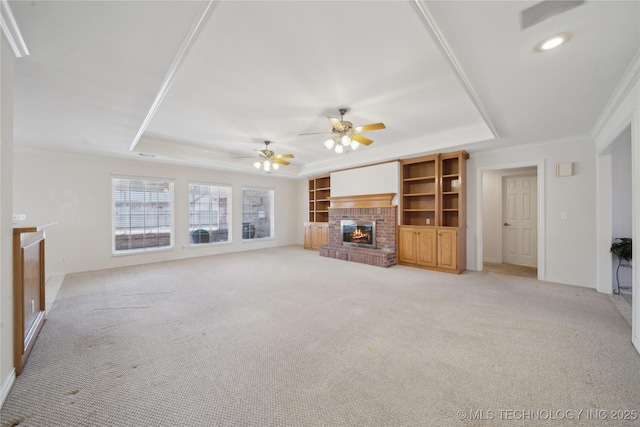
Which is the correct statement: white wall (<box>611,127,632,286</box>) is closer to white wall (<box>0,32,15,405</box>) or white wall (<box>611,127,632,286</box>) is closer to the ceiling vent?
the ceiling vent

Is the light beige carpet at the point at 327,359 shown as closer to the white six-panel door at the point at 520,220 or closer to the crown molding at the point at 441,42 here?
the white six-panel door at the point at 520,220

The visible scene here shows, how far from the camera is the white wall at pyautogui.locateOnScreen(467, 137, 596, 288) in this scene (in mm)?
3984

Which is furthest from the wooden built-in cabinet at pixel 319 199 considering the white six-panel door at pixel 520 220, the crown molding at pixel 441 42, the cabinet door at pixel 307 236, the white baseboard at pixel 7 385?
the white baseboard at pixel 7 385

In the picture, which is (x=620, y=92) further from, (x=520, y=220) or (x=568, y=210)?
(x=520, y=220)

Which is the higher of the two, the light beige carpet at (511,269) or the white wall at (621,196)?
the white wall at (621,196)

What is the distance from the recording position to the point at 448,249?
4898mm

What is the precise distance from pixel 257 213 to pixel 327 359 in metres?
6.59

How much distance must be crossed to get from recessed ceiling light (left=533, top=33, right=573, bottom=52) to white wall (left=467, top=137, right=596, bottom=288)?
319cm

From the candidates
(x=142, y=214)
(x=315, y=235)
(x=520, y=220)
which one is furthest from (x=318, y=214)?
(x=520, y=220)

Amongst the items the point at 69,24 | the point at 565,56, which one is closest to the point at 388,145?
the point at 565,56

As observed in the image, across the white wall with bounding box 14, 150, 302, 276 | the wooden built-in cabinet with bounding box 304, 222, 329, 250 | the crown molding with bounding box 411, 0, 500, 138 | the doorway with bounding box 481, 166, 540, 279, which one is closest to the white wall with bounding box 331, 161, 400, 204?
the wooden built-in cabinet with bounding box 304, 222, 329, 250

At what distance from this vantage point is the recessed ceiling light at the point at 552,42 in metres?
1.83

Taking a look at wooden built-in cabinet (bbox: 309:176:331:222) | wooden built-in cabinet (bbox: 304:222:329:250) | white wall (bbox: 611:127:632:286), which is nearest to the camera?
white wall (bbox: 611:127:632:286)

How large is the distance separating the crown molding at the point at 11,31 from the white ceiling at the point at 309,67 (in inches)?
2.2
